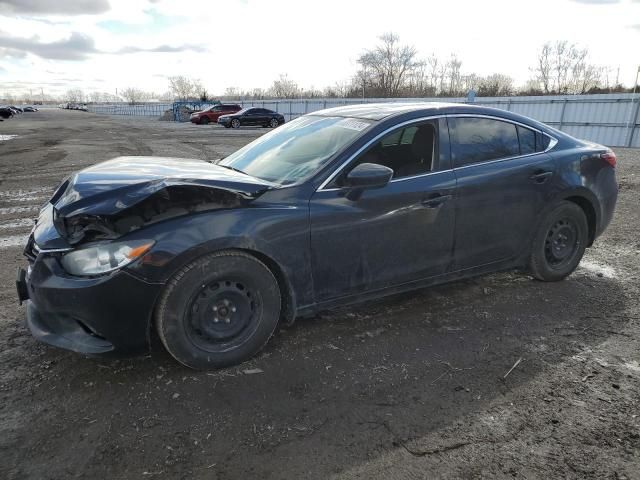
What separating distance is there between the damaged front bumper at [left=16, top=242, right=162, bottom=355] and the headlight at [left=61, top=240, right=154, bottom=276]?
0.17 ft

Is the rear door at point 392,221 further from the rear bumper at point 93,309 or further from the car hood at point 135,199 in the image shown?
the rear bumper at point 93,309

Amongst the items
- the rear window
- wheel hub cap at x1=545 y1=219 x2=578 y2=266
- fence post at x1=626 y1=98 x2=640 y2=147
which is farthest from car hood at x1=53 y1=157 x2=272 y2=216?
fence post at x1=626 y1=98 x2=640 y2=147

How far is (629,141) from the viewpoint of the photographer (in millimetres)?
18625

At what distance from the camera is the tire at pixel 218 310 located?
278cm

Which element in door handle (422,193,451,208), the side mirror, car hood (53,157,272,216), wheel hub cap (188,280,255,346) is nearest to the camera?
car hood (53,157,272,216)

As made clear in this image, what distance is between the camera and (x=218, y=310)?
295cm

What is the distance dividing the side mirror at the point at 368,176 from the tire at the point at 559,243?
6.02 ft

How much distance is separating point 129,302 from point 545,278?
3.66m

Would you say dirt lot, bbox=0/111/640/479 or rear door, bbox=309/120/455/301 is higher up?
rear door, bbox=309/120/455/301

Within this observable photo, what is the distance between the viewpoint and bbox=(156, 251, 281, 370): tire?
109 inches

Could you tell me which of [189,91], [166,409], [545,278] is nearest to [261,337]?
[166,409]

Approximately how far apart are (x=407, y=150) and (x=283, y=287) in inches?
57.6

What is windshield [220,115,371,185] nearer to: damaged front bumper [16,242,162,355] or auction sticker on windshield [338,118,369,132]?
auction sticker on windshield [338,118,369,132]

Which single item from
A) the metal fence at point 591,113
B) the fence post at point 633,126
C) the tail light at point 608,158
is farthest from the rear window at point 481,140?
the fence post at point 633,126
